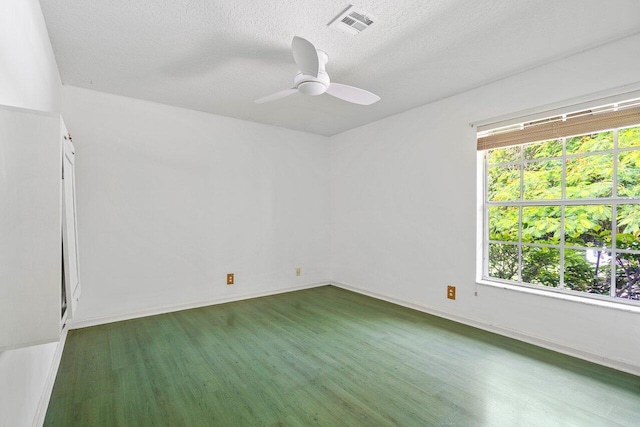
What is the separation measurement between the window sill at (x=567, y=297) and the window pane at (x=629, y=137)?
1202 millimetres

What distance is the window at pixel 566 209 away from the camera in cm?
231

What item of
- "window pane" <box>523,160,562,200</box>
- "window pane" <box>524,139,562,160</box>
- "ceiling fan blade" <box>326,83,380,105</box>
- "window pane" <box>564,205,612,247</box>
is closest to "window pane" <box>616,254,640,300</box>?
"window pane" <box>564,205,612,247</box>

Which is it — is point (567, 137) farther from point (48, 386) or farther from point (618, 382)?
point (48, 386)

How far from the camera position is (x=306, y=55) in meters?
A: 1.92

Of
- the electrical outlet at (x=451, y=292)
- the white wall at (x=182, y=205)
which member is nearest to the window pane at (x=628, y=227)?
the electrical outlet at (x=451, y=292)

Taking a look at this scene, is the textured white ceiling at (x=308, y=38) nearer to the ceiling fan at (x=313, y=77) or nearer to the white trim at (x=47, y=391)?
the ceiling fan at (x=313, y=77)

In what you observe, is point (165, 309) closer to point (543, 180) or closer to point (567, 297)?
point (567, 297)

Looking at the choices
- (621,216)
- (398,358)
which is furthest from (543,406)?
(621,216)

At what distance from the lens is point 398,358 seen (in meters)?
2.43

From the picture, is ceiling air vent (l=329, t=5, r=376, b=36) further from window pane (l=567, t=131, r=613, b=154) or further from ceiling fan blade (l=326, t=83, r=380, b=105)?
window pane (l=567, t=131, r=613, b=154)

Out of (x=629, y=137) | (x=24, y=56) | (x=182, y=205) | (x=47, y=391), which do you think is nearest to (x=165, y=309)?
(x=182, y=205)

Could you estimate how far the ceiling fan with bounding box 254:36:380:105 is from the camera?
187 cm

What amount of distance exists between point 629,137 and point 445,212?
1.53 meters

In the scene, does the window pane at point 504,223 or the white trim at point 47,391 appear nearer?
the white trim at point 47,391
